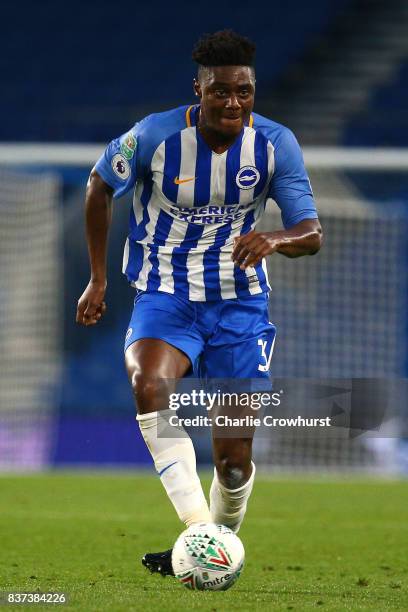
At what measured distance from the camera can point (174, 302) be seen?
481 cm

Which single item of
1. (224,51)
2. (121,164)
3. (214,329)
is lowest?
(214,329)

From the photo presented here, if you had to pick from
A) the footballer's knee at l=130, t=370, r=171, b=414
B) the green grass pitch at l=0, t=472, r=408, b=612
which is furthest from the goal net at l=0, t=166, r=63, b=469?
the footballer's knee at l=130, t=370, r=171, b=414

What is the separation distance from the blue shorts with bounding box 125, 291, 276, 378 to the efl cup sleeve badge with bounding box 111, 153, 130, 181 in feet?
1.57

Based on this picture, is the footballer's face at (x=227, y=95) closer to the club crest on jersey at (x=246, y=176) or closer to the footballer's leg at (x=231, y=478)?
the club crest on jersey at (x=246, y=176)

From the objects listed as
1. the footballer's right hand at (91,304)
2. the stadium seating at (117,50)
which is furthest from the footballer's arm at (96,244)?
the stadium seating at (117,50)

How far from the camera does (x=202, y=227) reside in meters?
4.89

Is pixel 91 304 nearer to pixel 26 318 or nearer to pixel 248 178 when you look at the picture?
pixel 248 178

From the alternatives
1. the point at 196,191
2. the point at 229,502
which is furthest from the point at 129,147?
the point at 229,502

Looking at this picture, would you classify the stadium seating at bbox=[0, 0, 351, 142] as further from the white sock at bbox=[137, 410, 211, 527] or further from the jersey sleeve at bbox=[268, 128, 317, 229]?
the white sock at bbox=[137, 410, 211, 527]

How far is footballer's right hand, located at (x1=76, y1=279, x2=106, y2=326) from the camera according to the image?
15.7 feet

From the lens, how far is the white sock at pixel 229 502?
16.2 feet

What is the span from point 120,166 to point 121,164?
11 mm

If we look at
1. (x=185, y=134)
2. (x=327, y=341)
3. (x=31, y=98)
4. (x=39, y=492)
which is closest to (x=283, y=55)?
(x=31, y=98)

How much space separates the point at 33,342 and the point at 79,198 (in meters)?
2.96
